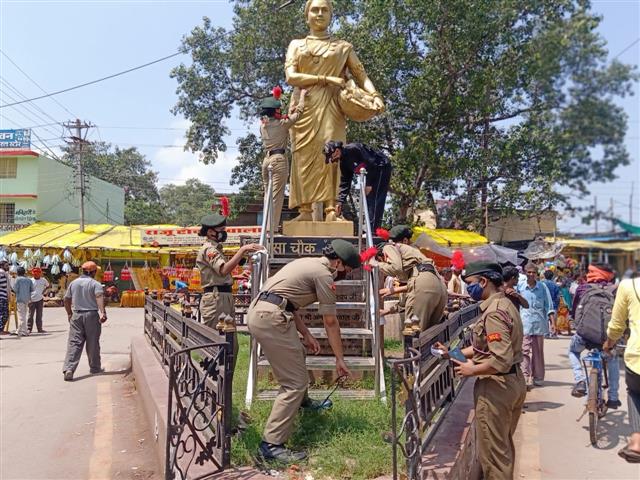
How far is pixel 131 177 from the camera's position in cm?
4269

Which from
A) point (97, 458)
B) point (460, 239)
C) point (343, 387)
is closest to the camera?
point (97, 458)

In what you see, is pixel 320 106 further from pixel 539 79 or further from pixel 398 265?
pixel 539 79

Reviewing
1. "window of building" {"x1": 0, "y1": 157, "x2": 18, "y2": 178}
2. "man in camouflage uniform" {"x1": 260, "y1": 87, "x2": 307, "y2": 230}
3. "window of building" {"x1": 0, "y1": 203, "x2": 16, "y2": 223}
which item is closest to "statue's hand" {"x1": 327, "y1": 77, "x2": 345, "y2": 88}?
"man in camouflage uniform" {"x1": 260, "y1": 87, "x2": 307, "y2": 230}

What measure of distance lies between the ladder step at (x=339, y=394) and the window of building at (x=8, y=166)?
1060 inches

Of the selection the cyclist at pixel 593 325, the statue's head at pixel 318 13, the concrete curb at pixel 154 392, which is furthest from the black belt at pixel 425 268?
the statue's head at pixel 318 13

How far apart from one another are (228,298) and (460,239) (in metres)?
14.2

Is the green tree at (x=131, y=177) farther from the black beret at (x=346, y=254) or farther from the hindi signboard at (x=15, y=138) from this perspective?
the black beret at (x=346, y=254)

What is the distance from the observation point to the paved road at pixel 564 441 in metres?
4.44

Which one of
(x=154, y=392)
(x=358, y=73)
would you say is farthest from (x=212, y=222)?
(x=358, y=73)

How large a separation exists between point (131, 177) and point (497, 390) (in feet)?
141

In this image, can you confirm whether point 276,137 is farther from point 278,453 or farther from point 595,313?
point 278,453

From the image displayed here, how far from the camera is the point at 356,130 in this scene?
1652 centimetres

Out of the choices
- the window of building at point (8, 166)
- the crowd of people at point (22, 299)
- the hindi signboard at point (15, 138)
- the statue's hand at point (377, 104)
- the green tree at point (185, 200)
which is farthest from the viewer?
the green tree at point (185, 200)

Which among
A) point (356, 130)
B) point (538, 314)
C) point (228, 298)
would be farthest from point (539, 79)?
point (356, 130)
